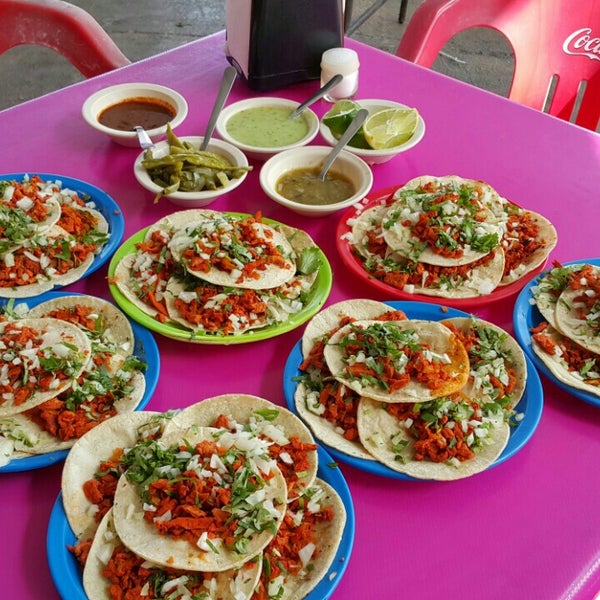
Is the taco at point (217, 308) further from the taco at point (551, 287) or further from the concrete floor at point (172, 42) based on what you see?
the concrete floor at point (172, 42)

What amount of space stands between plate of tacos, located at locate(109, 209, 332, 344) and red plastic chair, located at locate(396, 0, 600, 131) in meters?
1.80

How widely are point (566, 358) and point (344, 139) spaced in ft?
3.70

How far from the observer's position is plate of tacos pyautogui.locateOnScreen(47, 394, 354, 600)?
1280 millimetres

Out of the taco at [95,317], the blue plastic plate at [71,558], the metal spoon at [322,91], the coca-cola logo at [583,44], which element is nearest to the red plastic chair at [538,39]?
the coca-cola logo at [583,44]

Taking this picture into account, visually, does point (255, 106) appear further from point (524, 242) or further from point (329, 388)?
point (329, 388)

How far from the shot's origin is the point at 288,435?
1.52 m

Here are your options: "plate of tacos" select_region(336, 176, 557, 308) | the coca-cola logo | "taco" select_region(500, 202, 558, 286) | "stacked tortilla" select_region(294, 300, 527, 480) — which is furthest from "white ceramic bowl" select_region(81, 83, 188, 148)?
the coca-cola logo

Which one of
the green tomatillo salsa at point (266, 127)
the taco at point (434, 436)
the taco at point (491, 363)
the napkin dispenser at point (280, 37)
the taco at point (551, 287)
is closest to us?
the taco at point (434, 436)

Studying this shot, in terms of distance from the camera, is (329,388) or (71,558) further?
(329,388)

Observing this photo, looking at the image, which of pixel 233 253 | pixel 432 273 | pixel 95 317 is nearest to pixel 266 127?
pixel 233 253

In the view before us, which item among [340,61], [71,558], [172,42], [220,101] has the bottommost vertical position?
[172,42]

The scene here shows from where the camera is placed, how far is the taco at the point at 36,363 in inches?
60.7

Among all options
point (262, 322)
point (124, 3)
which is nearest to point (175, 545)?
point (262, 322)

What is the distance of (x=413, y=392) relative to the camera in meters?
1.59
